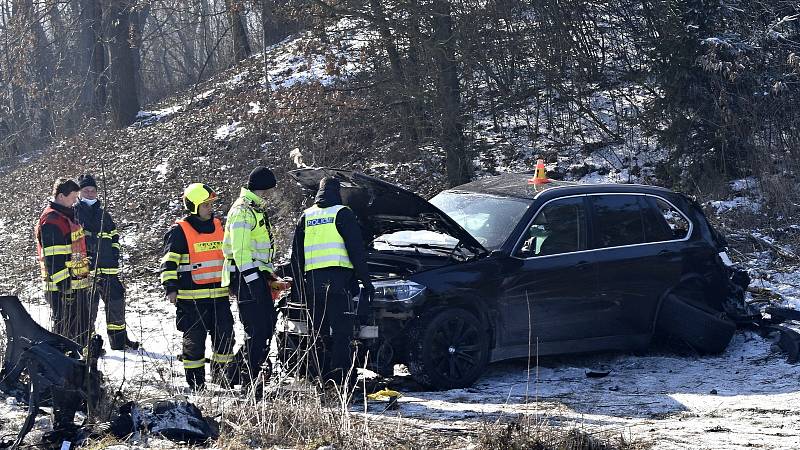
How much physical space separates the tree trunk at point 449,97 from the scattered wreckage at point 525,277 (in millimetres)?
5400

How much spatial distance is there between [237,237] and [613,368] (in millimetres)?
3619

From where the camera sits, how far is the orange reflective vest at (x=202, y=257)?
838cm

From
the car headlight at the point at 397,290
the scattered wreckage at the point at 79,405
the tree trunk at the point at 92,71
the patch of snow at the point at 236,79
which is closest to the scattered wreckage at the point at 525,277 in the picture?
the car headlight at the point at 397,290

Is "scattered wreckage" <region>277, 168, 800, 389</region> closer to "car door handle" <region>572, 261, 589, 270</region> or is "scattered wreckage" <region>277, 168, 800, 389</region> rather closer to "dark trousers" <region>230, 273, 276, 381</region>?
"car door handle" <region>572, 261, 589, 270</region>

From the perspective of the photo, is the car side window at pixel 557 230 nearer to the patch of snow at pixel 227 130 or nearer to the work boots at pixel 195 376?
the work boots at pixel 195 376

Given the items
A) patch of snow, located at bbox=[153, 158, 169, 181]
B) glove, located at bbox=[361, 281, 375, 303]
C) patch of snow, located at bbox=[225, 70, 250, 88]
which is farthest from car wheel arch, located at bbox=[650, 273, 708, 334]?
patch of snow, located at bbox=[225, 70, 250, 88]

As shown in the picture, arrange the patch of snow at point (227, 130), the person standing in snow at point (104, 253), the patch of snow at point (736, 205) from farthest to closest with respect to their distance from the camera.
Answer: the patch of snow at point (227, 130) → the patch of snow at point (736, 205) → the person standing in snow at point (104, 253)

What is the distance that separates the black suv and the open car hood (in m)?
0.01

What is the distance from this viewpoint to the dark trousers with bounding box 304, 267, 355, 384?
7809 mm

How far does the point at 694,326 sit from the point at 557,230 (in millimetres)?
1571

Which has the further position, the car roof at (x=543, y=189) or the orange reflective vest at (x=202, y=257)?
the car roof at (x=543, y=189)

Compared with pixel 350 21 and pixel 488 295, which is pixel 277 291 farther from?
pixel 350 21

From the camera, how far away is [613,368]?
9250 mm

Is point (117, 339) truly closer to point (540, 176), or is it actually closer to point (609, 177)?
point (540, 176)
